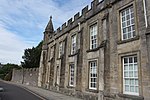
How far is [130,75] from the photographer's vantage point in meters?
10.3

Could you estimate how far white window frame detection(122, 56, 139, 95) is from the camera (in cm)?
996

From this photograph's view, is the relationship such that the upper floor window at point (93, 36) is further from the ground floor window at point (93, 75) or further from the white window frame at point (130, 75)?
the white window frame at point (130, 75)

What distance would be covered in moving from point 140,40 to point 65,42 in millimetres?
12125

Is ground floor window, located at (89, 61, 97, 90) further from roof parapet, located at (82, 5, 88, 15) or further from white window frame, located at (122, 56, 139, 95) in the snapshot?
roof parapet, located at (82, 5, 88, 15)

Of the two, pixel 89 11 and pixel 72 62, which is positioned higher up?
pixel 89 11

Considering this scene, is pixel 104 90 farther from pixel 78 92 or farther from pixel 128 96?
pixel 78 92

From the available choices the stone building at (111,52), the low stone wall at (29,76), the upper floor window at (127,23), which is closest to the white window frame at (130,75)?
the stone building at (111,52)

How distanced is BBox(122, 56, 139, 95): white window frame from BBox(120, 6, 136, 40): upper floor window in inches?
64.6

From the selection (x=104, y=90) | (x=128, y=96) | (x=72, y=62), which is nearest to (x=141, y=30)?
(x=128, y=96)

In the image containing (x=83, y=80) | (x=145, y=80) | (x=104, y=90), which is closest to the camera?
(x=145, y=80)

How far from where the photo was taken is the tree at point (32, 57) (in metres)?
49.3

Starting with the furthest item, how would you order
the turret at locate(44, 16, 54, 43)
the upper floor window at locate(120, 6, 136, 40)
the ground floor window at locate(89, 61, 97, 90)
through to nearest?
1. the turret at locate(44, 16, 54, 43)
2. the ground floor window at locate(89, 61, 97, 90)
3. the upper floor window at locate(120, 6, 136, 40)

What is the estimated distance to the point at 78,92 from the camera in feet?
51.1

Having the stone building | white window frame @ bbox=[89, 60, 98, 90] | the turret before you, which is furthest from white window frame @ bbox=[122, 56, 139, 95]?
the turret
